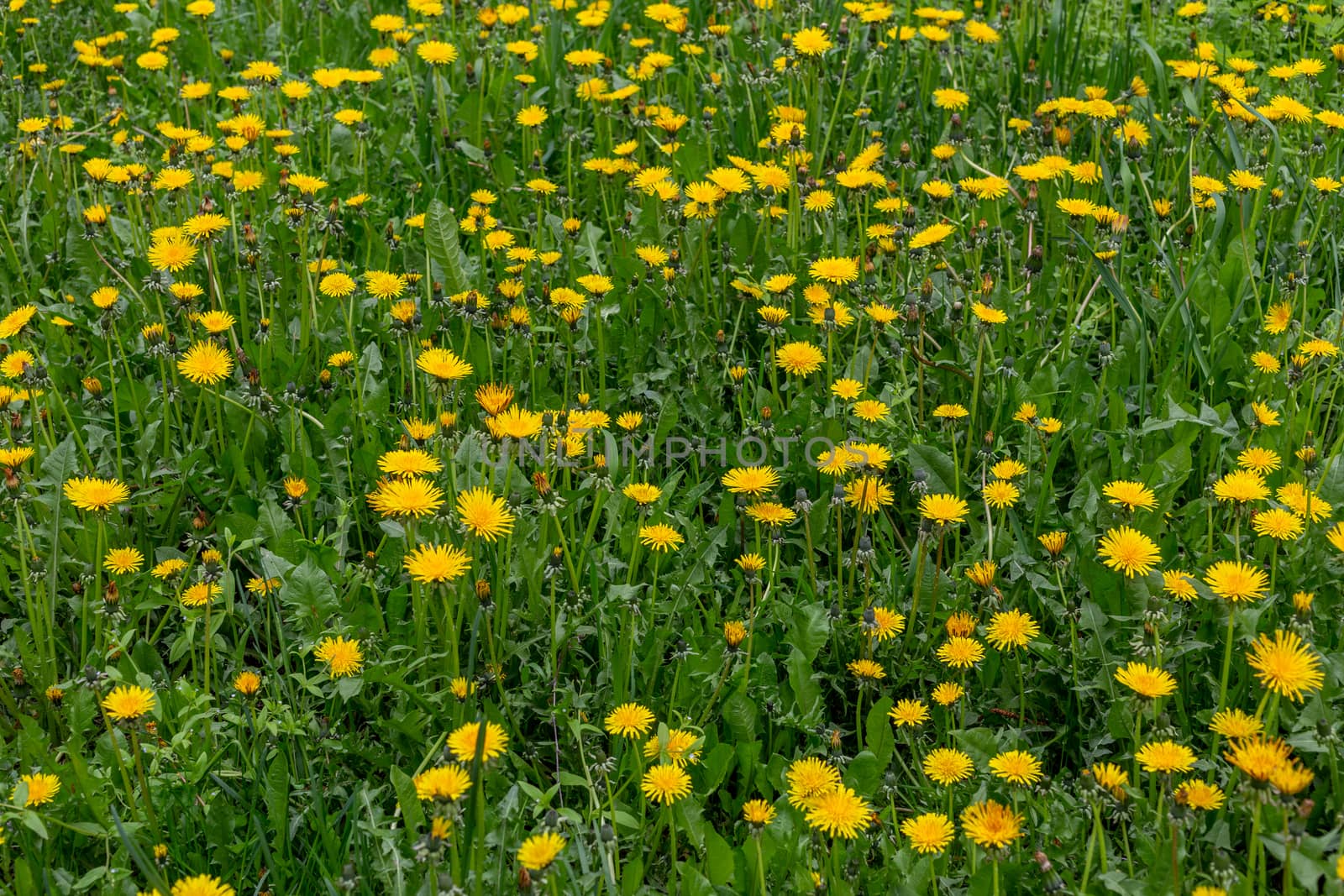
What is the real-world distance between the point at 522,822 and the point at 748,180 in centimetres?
192

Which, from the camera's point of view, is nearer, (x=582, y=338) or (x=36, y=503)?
(x=36, y=503)

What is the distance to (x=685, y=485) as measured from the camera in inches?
109

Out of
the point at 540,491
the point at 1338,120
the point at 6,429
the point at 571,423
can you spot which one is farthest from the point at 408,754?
the point at 1338,120

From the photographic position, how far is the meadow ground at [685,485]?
75.4 inches

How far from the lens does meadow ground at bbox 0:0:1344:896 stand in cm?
192

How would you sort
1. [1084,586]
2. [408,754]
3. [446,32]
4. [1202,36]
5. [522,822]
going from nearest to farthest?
1. [522,822]
2. [408,754]
3. [1084,586]
4. [1202,36]
5. [446,32]

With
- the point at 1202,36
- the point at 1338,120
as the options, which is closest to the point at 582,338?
the point at 1338,120

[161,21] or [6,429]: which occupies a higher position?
[161,21]

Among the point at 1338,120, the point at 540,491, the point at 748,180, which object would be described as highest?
the point at 1338,120

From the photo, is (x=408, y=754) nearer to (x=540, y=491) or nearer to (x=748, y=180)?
(x=540, y=491)

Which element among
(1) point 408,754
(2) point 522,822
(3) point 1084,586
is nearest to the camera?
(2) point 522,822

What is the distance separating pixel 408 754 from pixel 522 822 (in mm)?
312

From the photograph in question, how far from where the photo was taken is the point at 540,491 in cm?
219

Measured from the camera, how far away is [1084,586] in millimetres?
2312
